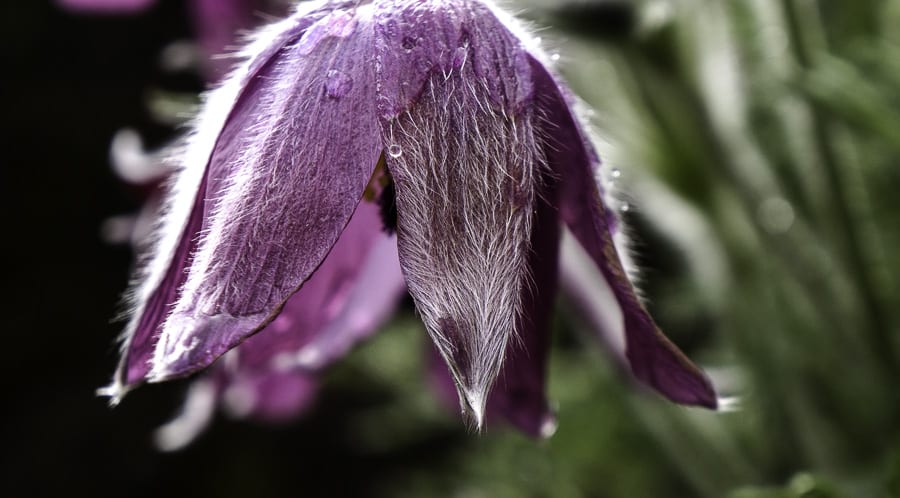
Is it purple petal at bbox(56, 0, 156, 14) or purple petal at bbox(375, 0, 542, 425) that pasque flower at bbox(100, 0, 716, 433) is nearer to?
purple petal at bbox(375, 0, 542, 425)

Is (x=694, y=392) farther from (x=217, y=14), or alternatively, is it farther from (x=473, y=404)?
(x=217, y=14)

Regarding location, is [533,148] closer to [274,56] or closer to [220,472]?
[274,56]

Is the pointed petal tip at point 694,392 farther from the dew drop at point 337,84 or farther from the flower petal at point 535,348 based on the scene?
the dew drop at point 337,84

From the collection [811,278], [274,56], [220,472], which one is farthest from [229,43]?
[220,472]

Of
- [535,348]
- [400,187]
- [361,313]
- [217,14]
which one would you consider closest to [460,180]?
[400,187]

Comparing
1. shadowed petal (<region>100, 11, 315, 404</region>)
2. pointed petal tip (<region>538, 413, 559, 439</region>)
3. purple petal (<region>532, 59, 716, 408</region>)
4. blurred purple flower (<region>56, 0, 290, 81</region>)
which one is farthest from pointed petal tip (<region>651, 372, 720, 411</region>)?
blurred purple flower (<region>56, 0, 290, 81</region>)

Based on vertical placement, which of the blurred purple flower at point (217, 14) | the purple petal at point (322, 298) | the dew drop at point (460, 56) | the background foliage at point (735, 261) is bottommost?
the background foliage at point (735, 261)

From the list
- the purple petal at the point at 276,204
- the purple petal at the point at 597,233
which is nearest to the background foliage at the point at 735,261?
the purple petal at the point at 597,233
